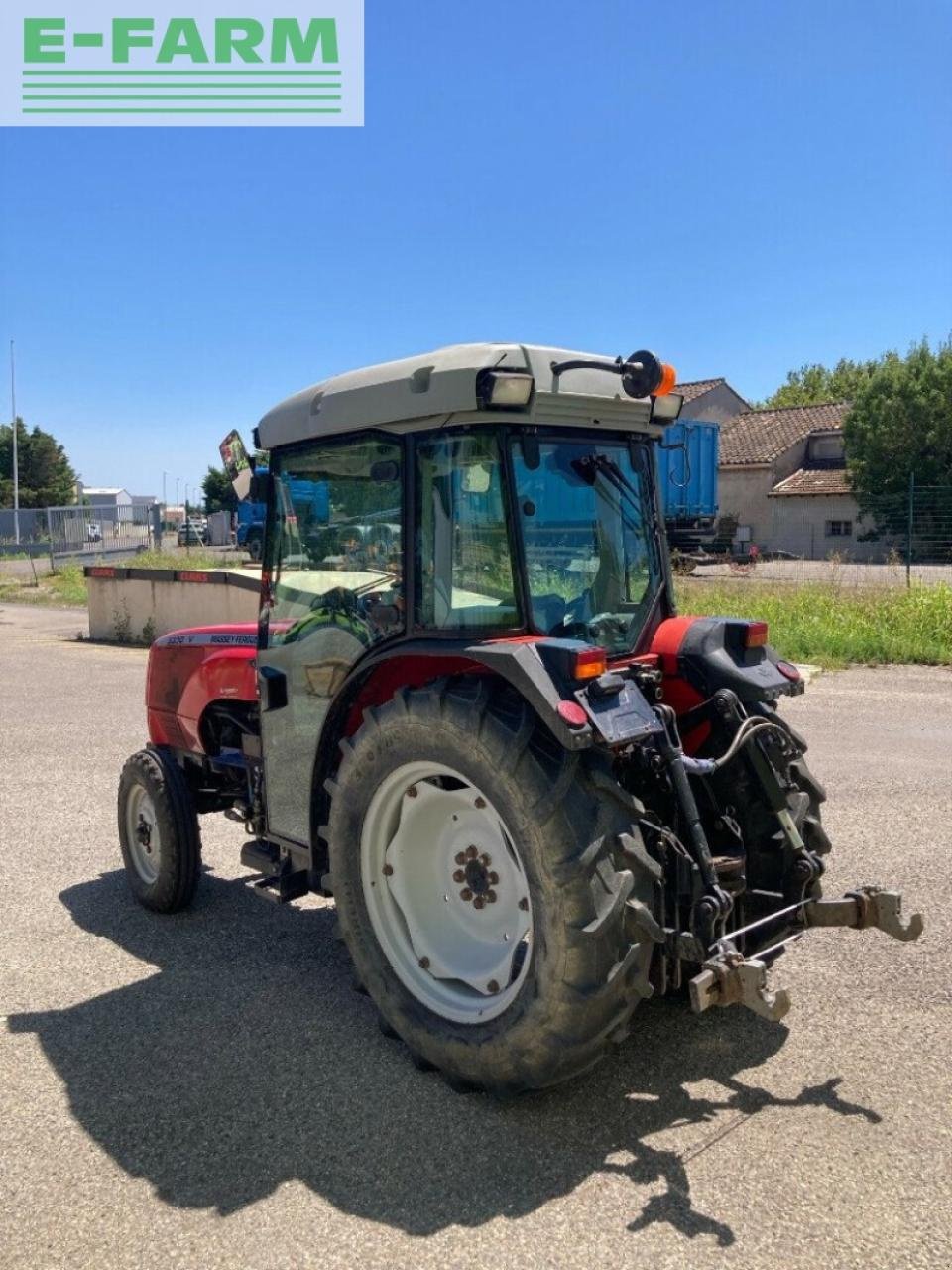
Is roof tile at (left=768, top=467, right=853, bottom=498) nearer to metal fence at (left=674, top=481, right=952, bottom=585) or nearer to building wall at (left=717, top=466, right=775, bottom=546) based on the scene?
metal fence at (left=674, top=481, right=952, bottom=585)

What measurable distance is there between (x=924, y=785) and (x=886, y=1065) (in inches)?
152

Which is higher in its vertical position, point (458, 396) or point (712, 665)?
point (458, 396)

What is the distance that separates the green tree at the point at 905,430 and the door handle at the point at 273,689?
33.9 metres

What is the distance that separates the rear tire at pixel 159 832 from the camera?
15.3 ft

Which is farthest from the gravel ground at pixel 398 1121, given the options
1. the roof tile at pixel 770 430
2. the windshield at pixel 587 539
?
the roof tile at pixel 770 430

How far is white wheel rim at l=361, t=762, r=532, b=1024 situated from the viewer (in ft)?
10.5

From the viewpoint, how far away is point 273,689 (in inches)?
160

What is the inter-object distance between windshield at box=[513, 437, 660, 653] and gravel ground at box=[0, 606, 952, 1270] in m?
1.47

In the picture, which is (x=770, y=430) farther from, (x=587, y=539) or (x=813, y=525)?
(x=587, y=539)

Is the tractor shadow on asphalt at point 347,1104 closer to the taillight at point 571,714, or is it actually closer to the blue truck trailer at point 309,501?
the taillight at point 571,714

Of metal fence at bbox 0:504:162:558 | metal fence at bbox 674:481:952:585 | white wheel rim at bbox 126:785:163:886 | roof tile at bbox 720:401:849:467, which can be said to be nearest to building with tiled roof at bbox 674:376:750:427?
roof tile at bbox 720:401:849:467

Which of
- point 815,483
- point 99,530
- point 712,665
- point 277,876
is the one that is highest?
point 815,483

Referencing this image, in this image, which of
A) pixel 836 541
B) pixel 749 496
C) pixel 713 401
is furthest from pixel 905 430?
pixel 713 401

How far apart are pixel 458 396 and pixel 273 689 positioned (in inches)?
61.7
